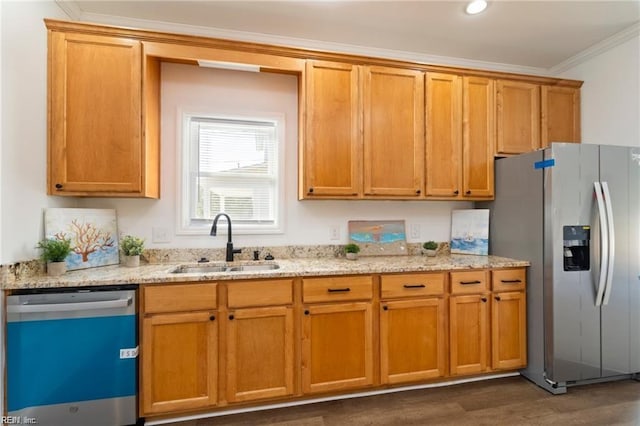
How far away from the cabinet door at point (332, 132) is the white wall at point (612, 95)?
233cm

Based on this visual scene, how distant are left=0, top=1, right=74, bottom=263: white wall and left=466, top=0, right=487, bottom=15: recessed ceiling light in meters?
3.00

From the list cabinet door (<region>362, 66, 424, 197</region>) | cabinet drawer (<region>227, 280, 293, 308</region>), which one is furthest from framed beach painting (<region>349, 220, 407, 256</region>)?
cabinet drawer (<region>227, 280, 293, 308</region>)

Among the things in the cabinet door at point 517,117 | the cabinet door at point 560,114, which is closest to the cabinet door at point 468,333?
the cabinet door at point 517,117

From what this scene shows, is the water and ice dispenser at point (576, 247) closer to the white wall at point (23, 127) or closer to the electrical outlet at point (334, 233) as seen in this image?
the electrical outlet at point (334, 233)

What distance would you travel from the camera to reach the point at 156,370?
6.02 feet

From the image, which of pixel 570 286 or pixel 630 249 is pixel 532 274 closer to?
pixel 570 286

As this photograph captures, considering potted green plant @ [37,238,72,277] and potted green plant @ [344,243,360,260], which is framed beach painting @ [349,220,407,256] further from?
potted green plant @ [37,238,72,277]

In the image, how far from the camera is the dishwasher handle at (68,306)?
5.35ft

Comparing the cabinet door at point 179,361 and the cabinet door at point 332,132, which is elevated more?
the cabinet door at point 332,132

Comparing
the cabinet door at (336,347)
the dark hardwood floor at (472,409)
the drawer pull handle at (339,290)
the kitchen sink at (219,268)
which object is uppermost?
the kitchen sink at (219,268)

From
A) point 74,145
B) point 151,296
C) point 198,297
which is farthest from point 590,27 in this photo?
point 74,145

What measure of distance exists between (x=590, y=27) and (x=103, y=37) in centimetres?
385

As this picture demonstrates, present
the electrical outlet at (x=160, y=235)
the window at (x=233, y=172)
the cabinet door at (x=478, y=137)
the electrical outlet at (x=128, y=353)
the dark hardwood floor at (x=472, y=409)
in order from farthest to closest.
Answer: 1. the cabinet door at (x=478, y=137)
2. the window at (x=233, y=172)
3. the electrical outlet at (x=160, y=235)
4. the dark hardwood floor at (x=472, y=409)
5. the electrical outlet at (x=128, y=353)

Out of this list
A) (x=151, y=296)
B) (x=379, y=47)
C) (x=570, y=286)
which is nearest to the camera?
(x=151, y=296)
